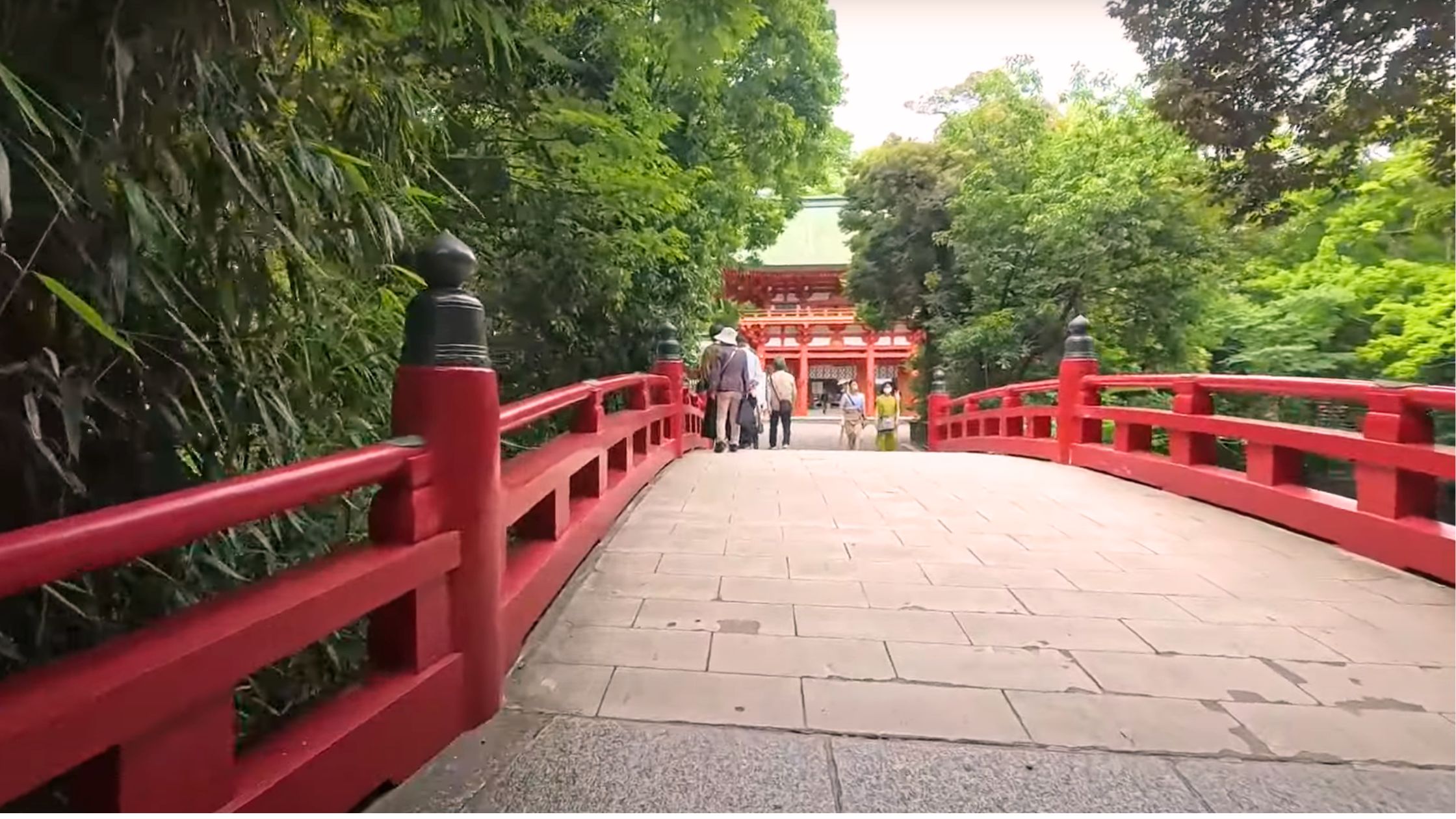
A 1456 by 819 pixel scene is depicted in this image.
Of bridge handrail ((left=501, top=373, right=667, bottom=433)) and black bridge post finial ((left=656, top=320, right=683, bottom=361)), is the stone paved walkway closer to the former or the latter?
bridge handrail ((left=501, top=373, right=667, bottom=433))

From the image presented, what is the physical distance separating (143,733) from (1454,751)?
249 cm

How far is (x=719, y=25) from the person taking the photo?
12.6ft

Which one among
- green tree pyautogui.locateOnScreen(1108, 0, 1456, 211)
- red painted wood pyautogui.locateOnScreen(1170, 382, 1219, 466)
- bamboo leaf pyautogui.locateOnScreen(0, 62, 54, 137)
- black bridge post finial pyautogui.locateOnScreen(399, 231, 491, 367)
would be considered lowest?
red painted wood pyautogui.locateOnScreen(1170, 382, 1219, 466)

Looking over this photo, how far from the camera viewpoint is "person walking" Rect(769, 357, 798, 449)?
1283 centimetres

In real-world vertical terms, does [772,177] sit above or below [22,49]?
above

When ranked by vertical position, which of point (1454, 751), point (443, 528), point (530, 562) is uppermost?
point (443, 528)

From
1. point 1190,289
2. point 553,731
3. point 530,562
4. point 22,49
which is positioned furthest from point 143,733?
point 1190,289

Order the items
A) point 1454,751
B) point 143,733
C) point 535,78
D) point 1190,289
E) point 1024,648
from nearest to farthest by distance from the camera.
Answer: point 143,733, point 1454,751, point 1024,648, point 535,78, point 1190,289

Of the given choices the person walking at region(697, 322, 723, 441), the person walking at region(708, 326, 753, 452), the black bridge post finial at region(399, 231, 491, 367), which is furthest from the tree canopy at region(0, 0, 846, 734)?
the person walking at region(697, 322, 723, 441)

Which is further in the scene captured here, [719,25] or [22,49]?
[719,25]

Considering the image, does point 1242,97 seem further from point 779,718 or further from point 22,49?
point 22,49

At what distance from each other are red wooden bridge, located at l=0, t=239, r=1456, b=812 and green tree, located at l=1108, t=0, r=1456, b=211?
1821mm

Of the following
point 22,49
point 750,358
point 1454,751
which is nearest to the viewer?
point 22,49

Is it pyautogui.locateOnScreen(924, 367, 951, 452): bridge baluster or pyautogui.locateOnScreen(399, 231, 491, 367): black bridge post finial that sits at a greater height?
pyautogui.locateOnScreen(399, 231, 491, 367): black bridge post finial
